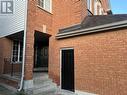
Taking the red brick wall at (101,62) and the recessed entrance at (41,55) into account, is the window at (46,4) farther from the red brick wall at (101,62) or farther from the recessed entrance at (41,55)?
the recessed entrance at (41,55)

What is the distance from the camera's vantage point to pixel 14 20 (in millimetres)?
10312

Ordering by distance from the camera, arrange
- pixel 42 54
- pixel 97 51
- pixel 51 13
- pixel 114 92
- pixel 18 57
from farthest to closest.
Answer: pixel 42 54, pixel 18 57, pixel 51 13, pixel 97 51, pixel 114 92

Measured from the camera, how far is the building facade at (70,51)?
7.31 m

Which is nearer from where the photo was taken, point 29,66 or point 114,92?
point 114,92

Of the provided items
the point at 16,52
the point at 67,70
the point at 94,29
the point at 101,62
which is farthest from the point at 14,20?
the point at 101,62

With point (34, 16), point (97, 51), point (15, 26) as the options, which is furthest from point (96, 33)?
point (15, 26)

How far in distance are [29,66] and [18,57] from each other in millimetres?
3448

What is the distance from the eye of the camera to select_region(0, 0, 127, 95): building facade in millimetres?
7312

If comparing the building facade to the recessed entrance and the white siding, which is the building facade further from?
the recessed entrance

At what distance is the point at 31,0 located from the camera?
29.6 feet

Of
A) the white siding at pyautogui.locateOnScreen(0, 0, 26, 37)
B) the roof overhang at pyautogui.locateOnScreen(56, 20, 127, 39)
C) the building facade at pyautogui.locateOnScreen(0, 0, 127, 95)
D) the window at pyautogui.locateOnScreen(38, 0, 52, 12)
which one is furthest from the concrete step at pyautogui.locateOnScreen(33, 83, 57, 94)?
the window at pyautogui.locateOnScreen(38, 0, 52, 12)

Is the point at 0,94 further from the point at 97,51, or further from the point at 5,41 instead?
the point at 97,51

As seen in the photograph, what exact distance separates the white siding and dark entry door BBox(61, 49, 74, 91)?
2896mm

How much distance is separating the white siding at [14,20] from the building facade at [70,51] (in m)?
0.32
